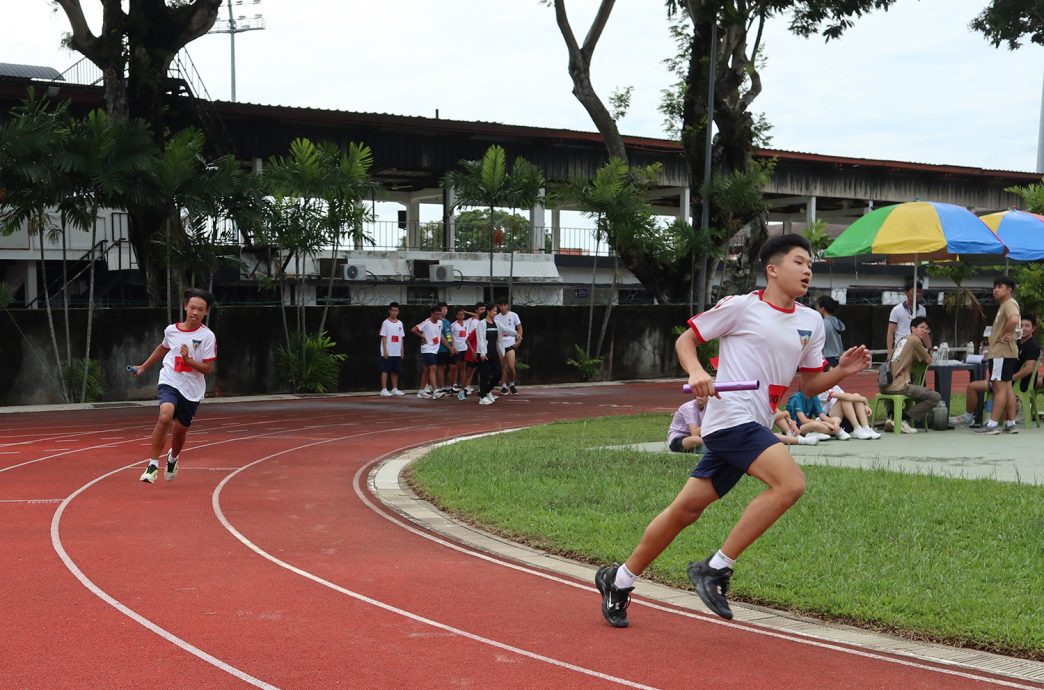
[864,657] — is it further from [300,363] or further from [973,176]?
[973,176]

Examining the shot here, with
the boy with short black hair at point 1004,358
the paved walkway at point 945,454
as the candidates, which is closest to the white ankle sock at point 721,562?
the paved walkway at point 945,454

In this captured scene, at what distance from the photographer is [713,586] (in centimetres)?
597

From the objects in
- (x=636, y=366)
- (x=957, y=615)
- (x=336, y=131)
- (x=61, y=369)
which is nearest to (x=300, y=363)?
(x=61, y=369)

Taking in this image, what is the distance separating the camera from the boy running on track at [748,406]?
19.3 ft

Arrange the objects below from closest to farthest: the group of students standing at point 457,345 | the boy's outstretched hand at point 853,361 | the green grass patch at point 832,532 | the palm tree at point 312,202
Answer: the boy's outstretched hand at point 853,361 < the green grass patch at point 832,532 < the group of students standing at point 457,345 < the palm tree at point 312,202

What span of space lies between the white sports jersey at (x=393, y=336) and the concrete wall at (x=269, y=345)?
156 centimetres

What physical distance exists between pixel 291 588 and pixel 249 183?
15850 millimetres

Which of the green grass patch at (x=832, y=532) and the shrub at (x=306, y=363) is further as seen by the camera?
the shrub at (x=306, y=363)

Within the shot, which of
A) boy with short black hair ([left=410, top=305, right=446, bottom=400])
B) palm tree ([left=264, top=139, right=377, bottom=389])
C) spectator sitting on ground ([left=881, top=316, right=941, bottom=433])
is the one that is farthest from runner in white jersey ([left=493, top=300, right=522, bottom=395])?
spectator sitting on ground ([left=881, top=316, right=941, bottom=433])

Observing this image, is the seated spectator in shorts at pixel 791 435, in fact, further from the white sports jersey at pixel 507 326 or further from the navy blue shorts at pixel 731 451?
the white sports jersey at pixel 507 326

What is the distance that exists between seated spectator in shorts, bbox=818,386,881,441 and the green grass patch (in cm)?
309

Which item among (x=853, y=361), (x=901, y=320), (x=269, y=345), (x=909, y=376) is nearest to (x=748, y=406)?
(x=853, y=361)

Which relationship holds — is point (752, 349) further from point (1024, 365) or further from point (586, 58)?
point (586, 58)

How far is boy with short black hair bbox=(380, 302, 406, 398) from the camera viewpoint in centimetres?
2317
